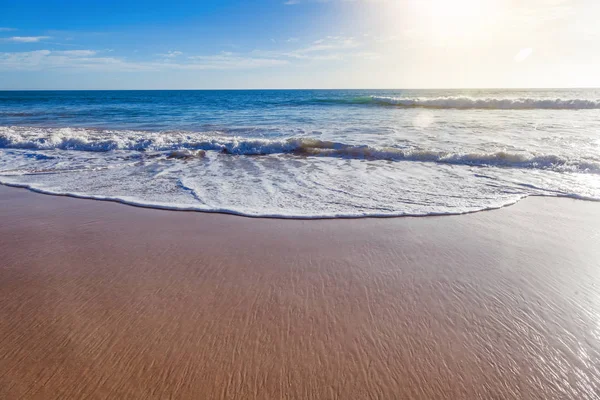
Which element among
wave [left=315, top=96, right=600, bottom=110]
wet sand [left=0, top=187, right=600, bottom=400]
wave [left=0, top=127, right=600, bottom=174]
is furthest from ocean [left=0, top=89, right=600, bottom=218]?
wave [left=315, top=96, right=600, bottom=110]

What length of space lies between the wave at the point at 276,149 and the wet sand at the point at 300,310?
4.09 meters

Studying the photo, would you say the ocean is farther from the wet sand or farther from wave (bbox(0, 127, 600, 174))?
the wet sand

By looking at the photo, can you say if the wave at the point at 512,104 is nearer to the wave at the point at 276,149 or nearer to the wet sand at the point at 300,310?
the wave at the point at 276,149

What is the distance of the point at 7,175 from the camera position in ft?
22.9

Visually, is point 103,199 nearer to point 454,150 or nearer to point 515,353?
point 515,353

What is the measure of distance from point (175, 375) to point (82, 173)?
21.9ft

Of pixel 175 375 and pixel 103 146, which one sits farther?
pixel 103 146

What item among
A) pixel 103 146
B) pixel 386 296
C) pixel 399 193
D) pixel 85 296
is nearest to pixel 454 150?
pixel 399 193

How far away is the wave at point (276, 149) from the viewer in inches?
312

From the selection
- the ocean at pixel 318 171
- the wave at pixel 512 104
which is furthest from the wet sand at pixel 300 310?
the wave at pixel 512 104

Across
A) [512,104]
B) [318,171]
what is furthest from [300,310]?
[512,104]

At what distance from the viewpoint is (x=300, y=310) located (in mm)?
2617

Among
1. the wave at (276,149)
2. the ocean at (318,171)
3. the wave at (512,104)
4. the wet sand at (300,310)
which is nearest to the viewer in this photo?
the wet sand at (300,310)

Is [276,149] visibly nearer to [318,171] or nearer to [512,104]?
[318,171]
